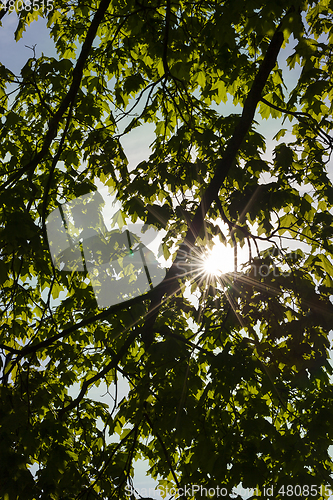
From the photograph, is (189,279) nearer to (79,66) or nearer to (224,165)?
(224,165)

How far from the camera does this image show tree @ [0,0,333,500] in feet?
9.66

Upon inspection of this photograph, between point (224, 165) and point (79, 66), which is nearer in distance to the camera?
point (79, 66)

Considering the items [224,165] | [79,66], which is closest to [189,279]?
[224,165]

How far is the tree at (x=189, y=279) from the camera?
295 cm

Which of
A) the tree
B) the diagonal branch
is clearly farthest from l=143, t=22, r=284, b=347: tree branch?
the diagonal branch

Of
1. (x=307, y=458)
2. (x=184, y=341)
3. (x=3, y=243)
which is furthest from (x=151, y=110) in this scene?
(x=307, y=458)

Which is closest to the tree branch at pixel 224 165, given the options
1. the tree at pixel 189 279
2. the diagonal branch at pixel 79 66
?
the tree at pixel 189 279

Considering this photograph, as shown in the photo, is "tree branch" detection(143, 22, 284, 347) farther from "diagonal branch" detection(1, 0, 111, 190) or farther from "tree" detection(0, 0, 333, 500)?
"diagonal branch" detection(1, 0, 111, 190)

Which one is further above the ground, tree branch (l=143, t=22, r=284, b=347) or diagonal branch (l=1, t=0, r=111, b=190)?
diagonal branch (l=1, t=0, r=111, b=190)

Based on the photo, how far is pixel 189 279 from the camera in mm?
4613

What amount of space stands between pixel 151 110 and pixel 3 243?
2.77 m

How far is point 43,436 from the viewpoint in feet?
11.3

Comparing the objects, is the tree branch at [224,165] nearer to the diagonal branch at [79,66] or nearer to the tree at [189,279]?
the tree at [189,279]

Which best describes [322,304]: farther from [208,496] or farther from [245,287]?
[208,496]
